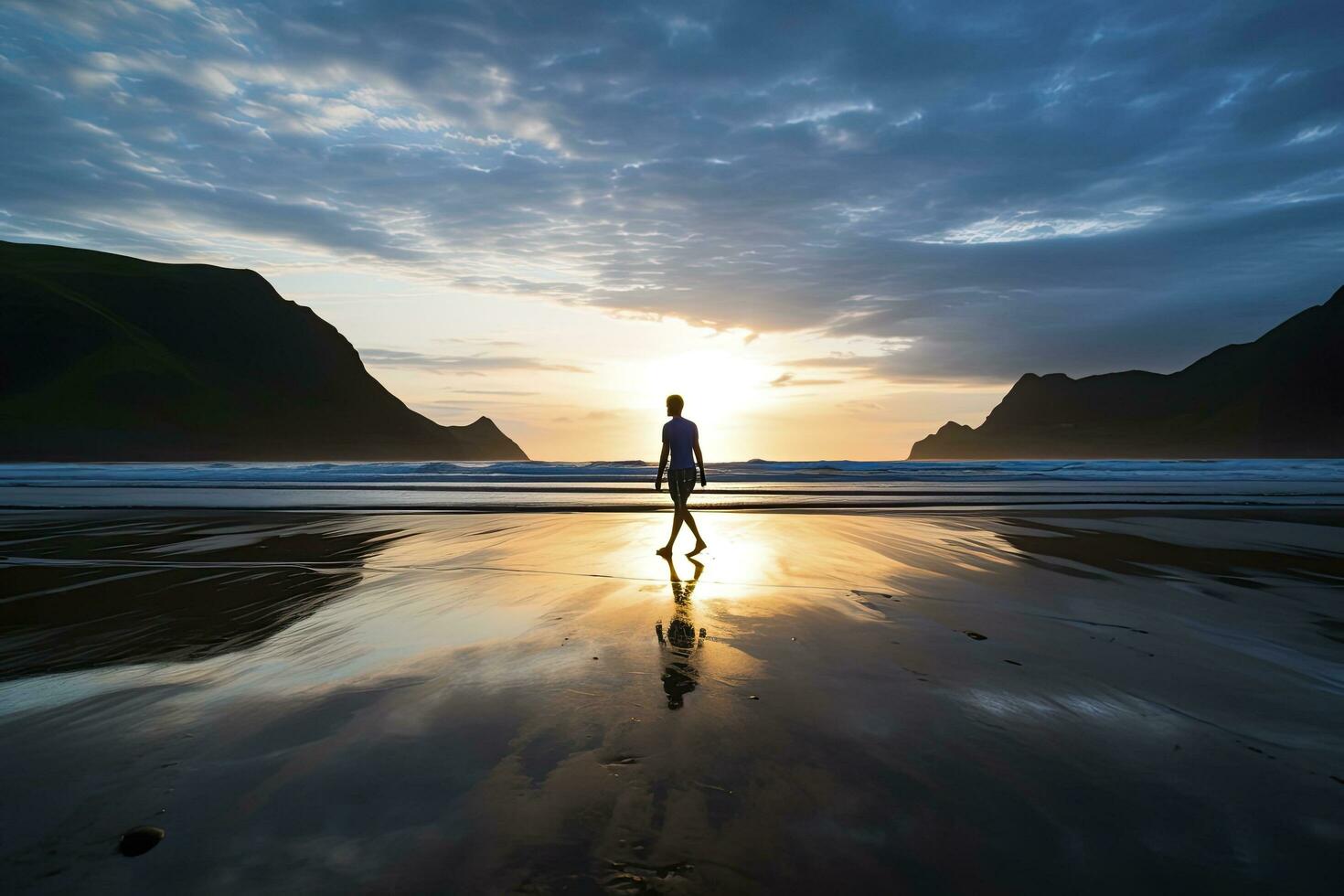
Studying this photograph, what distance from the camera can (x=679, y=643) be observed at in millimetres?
4824

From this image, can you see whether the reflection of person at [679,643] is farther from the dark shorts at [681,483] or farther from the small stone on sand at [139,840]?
the dark shorts at [681,483]

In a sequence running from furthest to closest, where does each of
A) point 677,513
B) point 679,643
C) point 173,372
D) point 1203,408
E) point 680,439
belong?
1. point 1203,408
2. point 173,372
3. point 680,439
4. point 677,513
5. point 679,643

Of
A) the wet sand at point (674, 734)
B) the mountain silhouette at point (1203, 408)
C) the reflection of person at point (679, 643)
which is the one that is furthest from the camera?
the mountain silhouette at point (1203, 408)

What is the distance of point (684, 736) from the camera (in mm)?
3090

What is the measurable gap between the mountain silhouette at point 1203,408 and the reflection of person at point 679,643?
159536 millimetres

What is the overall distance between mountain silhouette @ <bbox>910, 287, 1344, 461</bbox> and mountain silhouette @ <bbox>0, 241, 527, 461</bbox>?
16665 centimetres

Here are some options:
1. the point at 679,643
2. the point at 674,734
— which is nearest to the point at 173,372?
the point at 679,643

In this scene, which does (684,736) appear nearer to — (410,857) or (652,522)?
(410,857)

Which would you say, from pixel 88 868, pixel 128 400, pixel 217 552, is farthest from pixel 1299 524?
pixel 128 400

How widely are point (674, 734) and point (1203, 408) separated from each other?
201901 millimetres

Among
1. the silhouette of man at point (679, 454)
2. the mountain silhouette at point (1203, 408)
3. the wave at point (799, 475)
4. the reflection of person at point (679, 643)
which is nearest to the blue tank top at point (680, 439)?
the silhouette of man at point (679, 454)

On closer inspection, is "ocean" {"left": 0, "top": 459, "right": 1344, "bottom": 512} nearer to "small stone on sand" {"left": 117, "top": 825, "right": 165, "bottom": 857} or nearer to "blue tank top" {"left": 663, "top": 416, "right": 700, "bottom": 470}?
"blue tank top" {"left": 663, "top": 416, "right": 700, "bottom": 470}

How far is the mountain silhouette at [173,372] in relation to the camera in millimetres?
102812

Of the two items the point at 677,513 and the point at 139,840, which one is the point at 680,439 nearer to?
the point at 677,513
